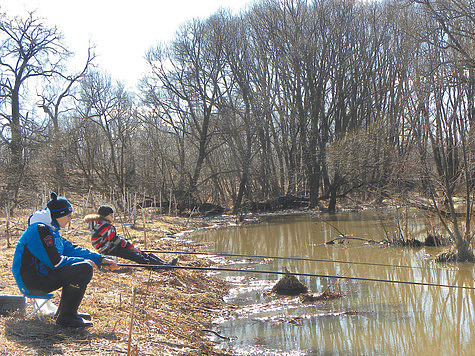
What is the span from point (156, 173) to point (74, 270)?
83.5 ft

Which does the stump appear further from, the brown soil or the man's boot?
the man's boot

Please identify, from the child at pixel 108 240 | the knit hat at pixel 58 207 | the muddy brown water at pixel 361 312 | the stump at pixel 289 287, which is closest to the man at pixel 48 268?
the knit hat at pixel 58 207

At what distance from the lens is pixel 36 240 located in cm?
421

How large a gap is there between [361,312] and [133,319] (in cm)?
323

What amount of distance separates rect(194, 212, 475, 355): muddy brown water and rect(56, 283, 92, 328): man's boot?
1.73m

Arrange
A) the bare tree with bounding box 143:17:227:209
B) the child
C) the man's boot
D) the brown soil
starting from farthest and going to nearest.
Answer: the bare tree with bounding box 143:17:227:209 < the child < the man's boot < the brown soil

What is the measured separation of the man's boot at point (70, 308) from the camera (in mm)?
4293

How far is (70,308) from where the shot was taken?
430cm

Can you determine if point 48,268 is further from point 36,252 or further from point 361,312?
point 361,312

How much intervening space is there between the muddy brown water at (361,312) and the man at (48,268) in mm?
1816

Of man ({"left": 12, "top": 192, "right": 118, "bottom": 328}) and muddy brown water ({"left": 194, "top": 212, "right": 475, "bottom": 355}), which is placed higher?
man ({"left": 12, "top": 192, "right": 118, "bottom": 328})

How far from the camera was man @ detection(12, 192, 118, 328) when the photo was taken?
166 inches

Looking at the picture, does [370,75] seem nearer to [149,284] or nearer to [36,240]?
[149,284]

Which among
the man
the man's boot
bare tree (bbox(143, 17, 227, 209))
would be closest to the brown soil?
the man's boot
